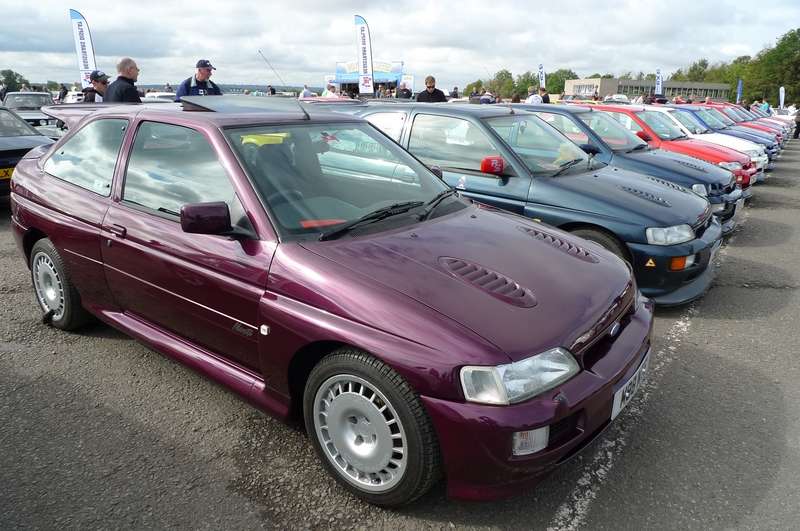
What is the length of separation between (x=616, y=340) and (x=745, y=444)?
3.36 feet

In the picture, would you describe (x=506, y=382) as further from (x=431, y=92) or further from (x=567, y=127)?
(x=431, y=92)

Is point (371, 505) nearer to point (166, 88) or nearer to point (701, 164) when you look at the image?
point (701, 164)

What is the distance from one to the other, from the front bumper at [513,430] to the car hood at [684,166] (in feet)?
A: 17.0

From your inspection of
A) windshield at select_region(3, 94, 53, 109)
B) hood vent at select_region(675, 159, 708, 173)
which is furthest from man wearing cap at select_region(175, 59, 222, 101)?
windshield at select_region(3, 94, 53, 109)

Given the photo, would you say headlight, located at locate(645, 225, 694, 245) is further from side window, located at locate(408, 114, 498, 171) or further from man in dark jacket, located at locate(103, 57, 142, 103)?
man in dark jacket, located at locate(103, 57, 142, 103)

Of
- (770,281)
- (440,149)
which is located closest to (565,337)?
(440,149)

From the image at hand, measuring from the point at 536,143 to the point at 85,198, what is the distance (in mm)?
3972

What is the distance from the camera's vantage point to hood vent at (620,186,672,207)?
4.77 metres

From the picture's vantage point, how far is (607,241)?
4508 mm

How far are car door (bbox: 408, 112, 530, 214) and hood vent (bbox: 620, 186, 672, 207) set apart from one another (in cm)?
92

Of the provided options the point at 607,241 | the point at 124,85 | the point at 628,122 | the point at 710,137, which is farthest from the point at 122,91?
the point at 710,137

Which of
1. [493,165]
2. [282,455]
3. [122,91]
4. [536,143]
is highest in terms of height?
[122,91]

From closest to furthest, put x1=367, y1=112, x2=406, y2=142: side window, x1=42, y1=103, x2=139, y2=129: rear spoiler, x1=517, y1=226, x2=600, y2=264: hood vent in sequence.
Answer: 1. x1=517, y1=226, x2=600, y2=264: hood vent
2. x1=42, y1=103, x2=139, y2=129: rear spoiler
3. x1=367, y1=112, x2=406, y2=142: side window

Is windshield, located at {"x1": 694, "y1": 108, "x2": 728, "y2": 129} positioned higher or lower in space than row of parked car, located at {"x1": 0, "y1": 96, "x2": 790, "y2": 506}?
higher
